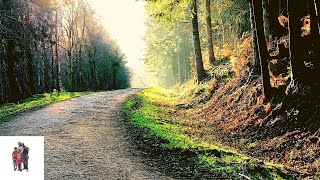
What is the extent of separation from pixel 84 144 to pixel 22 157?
3.83 metres

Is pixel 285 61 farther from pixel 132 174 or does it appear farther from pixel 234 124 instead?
pixel 132 174

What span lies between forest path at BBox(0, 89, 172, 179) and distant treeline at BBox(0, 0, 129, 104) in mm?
6101

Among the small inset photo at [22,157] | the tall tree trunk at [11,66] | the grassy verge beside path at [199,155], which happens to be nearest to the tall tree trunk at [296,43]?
the grassy verge beside path at [199,155]

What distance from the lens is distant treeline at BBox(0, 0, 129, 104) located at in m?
22.5

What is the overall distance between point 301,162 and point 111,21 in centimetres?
5328

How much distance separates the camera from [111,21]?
5756 centimetres

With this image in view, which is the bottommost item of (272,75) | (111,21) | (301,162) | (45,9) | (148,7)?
(301,162)

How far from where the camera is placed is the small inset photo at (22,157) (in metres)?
4.79

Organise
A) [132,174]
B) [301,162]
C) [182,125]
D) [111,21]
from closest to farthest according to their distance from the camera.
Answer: [132,174] < [301,162] < [182,125] < [111,21]

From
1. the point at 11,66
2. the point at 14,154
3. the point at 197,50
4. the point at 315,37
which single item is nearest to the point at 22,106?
the point at 11,66

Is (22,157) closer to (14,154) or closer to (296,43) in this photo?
(14,154)

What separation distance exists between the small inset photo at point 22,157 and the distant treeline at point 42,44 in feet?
39.3

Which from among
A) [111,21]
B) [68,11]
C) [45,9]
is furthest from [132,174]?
[111,21]

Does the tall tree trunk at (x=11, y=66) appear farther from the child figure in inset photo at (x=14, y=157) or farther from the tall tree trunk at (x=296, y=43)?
the child figure in inset photo at (x=14, y=157)
